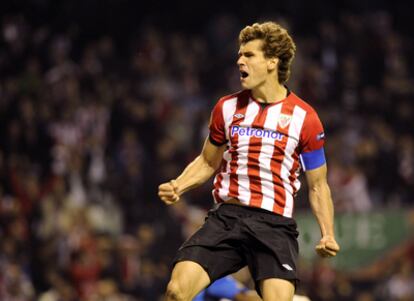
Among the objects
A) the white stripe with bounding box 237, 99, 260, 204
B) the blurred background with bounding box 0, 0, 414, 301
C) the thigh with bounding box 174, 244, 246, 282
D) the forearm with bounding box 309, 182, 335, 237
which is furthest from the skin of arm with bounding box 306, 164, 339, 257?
the blurred background with bounding box 0, 0, 414, 301

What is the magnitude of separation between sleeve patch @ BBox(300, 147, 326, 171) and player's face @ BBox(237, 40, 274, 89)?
0.50 m

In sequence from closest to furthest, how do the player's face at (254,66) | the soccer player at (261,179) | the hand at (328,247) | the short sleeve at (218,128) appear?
the hand at (328,247) < the soccer player at (261,179) < the player's face at (254,66) < the short sleeve at (218,128)

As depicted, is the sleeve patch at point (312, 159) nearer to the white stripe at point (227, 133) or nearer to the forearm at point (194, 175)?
the white stripe at point (227, 133)

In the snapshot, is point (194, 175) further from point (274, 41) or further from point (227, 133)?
point (274, 41)

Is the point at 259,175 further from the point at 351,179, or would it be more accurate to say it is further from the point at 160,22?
the point at 160,22

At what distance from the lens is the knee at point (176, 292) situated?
596 centimetres

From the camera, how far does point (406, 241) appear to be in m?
13.4

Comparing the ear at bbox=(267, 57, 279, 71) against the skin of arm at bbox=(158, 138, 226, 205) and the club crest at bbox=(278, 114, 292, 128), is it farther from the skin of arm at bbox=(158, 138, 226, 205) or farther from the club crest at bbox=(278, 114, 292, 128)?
the skin of arm at bbox=(158, 138, 226, 205)

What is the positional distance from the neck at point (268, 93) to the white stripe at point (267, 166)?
12 cm

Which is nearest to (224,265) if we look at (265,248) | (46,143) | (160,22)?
(265,248)

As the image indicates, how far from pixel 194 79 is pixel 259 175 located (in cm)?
918

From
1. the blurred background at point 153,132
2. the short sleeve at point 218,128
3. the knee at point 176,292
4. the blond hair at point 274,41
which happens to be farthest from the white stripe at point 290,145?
the blurred background at point 153,132

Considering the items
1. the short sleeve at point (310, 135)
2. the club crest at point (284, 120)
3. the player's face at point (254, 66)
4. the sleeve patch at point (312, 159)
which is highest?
the player's face at point (254, 66)

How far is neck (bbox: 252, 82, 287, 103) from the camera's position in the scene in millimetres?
6363
